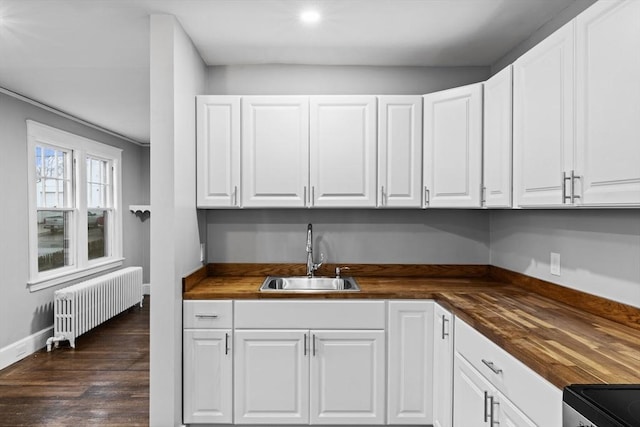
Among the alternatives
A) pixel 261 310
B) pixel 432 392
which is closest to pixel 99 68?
pixel 261 310

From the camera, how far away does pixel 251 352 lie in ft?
8.02

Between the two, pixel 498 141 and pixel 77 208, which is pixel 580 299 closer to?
pixel 498 141

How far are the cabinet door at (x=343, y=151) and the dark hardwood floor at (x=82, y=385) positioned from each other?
6.46ft

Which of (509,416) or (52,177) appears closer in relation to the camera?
(509,416)

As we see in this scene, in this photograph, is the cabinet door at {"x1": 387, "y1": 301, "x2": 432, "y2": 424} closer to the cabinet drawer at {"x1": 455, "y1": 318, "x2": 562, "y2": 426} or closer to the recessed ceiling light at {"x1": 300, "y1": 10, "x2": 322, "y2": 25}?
the cabinet drawer at {"x1": 455, "y1": 318, "x2": 562, "y2": 426}

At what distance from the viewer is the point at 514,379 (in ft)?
4.96

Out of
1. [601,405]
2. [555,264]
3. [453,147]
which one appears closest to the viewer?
[601,405]

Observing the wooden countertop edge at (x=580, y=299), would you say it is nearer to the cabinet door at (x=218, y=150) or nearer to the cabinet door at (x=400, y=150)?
the cabinet door at (x=400, y=150)

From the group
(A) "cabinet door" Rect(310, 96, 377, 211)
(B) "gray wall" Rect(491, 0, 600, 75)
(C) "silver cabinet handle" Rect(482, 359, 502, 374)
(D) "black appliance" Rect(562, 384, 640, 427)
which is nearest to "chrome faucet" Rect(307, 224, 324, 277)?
(A) "cabinet door" Rect(310, 96, 377, 211)

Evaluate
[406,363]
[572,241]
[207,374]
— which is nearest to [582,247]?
[572,241]

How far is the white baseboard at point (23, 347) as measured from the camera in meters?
3.60

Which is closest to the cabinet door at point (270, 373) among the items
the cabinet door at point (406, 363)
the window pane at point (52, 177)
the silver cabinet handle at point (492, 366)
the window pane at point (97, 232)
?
the cabinet door at point (406, 363)

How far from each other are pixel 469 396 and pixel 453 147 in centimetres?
148

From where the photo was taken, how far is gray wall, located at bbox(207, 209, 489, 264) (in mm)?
3080
